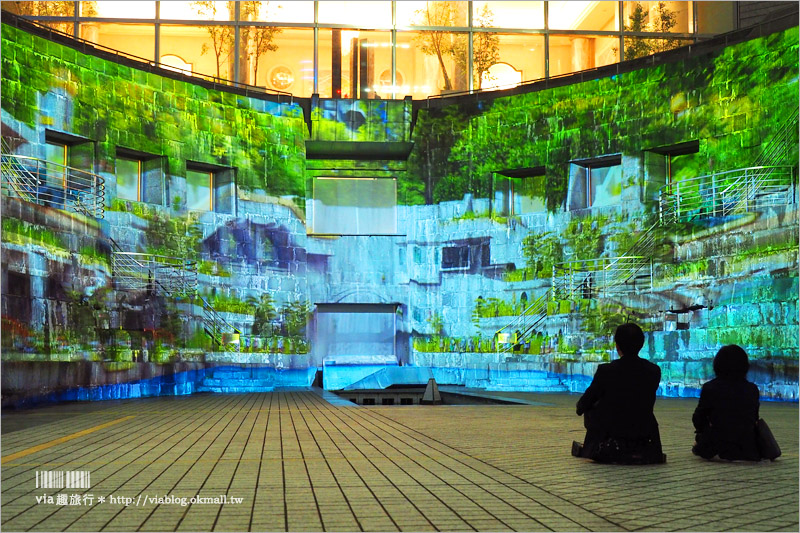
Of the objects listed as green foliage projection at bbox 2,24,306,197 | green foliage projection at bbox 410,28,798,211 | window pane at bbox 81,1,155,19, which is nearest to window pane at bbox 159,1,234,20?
window pane at bbox 81,1,155,19

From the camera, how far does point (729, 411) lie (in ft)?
26.6

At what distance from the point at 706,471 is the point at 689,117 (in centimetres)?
1924

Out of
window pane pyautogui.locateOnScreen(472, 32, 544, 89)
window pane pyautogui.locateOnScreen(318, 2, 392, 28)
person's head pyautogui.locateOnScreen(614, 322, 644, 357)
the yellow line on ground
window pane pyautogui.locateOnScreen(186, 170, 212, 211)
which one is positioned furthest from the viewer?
window pane pyautogui.locateOnScreen(472, 32, 544, 89)

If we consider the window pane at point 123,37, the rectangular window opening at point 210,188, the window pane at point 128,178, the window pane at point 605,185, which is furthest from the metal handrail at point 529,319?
the window pane at point 123,37

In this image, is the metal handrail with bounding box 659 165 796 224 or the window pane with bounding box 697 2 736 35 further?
the window pane with bounding box 697 2 736 35

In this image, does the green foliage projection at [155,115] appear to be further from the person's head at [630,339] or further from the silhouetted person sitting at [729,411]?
the silhouetted person sitting at [729,411]

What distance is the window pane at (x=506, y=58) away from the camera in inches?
1249

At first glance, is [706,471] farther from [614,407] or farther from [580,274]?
[580,274]

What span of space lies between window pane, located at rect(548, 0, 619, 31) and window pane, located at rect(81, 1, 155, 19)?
44.9 ft

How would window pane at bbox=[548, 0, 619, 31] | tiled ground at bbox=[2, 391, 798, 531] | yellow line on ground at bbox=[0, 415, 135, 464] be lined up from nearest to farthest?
tiled ground at bbox=[2, 391, 798, 531]
yellow line on ground at bbox=[0, 415, 135, 464]
window pane at bbox=[548, 0, 619, 31]

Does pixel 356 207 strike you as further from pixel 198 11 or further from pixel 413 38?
pixel 198 11

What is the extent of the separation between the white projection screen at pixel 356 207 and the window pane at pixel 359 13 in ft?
17.6

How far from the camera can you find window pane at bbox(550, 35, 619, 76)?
1254 inches

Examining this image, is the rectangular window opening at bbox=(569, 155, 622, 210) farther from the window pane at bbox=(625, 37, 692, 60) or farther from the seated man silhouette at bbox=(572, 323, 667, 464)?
the seated man silhouette at bbox=(572, 323, 667, 464)
